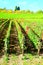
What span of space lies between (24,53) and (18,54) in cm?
50

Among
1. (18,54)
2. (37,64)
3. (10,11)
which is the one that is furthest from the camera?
(10,11)

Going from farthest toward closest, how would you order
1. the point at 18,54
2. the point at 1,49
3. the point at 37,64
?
the point at 1,49, the point at 18,54, the point at 37,64

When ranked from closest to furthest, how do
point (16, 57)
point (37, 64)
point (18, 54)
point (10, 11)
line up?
point (37, 64), point (16, 57), point (18, 54), point (10, 11)

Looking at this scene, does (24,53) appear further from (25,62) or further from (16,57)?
(25,62)

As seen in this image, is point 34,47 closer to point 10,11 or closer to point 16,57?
point 16,57

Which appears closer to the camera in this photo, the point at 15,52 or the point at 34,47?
the point at 15,52

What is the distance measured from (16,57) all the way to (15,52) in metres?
1.78

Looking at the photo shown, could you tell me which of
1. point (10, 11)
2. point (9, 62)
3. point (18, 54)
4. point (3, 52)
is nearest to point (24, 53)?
point (18, 54)

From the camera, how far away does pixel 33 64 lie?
13.2 metres

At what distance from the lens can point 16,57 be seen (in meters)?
15.0

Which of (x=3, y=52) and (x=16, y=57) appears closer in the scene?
(x=16, y=57)

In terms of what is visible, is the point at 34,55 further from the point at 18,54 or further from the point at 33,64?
the point at 33,64

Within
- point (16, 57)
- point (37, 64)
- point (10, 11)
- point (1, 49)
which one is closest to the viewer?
point (37, 64)

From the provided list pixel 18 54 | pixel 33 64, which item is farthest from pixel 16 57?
pixel 33 64
